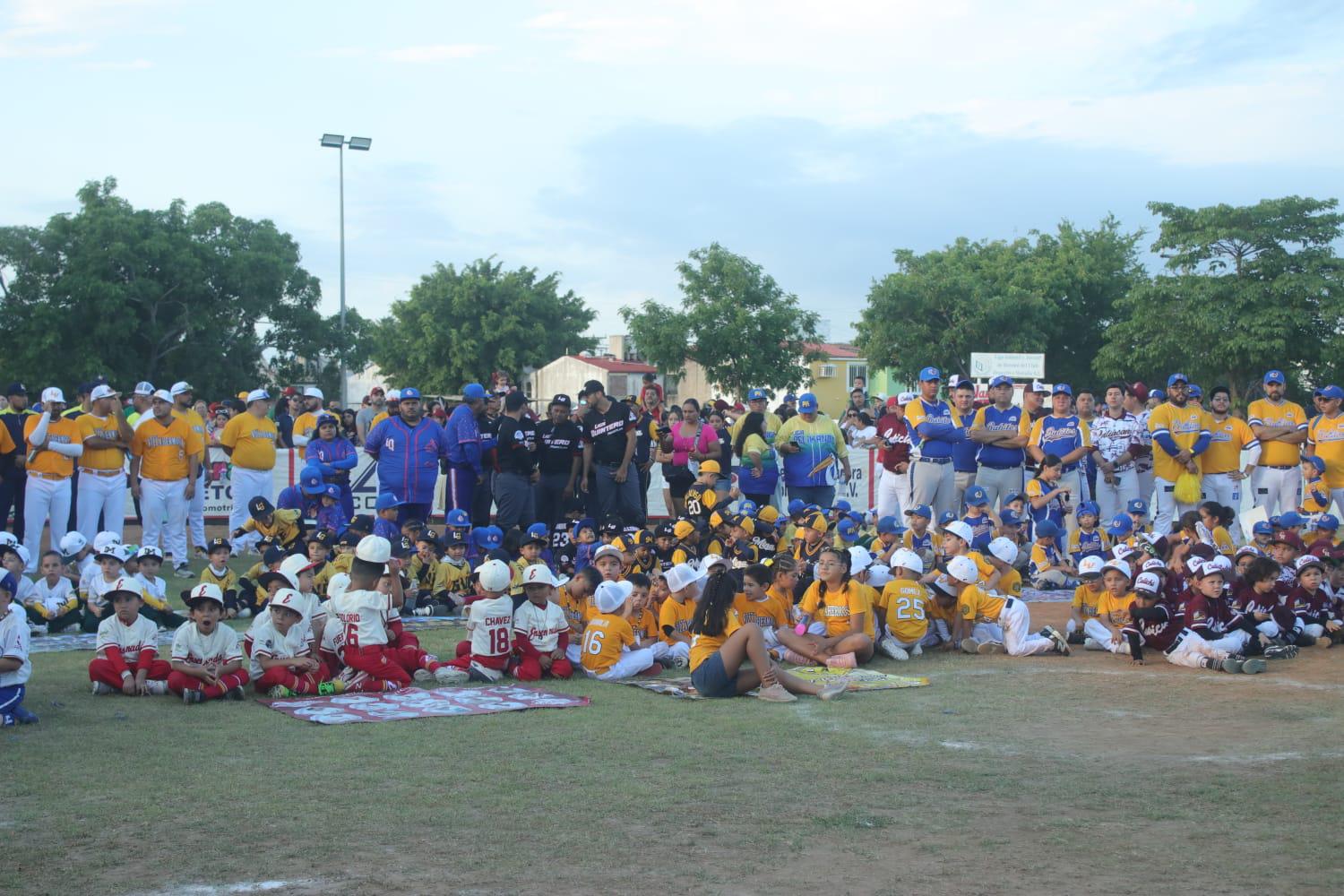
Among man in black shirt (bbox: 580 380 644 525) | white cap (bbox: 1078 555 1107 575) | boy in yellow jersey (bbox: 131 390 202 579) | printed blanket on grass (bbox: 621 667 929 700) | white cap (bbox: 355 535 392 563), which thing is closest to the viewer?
printed blanket on grass (bbox: 621 667 929 700)

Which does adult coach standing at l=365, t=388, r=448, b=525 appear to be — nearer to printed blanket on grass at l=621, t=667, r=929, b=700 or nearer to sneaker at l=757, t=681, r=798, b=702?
printed blanket on grass at l=621, t=667, r=929, b=700

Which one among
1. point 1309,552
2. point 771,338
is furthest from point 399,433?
point 771,338

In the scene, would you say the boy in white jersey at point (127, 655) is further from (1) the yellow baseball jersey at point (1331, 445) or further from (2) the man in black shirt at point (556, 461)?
(1) the yellow baseball jersey at point (1331, 445)

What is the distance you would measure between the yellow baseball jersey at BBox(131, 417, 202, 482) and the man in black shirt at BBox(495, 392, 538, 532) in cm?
355

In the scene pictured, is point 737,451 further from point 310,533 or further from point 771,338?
point 771,338

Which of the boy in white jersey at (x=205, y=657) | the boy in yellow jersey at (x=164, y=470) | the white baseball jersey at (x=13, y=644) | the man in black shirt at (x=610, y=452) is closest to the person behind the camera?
the white baseball jersey at (x=13, y=644)

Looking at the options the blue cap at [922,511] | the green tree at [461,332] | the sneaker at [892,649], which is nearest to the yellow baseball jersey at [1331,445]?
the blue cap at [922,511]

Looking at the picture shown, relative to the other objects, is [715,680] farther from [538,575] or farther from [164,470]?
[164,470]

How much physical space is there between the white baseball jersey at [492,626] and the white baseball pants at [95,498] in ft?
20.1

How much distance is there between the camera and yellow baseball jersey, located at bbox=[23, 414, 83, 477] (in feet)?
45.3

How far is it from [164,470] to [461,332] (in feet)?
153

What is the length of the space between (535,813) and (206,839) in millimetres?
1390

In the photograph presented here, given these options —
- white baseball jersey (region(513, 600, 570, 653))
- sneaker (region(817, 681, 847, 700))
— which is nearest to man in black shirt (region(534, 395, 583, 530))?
white baseball jersey (region(513, 600, 570, 653))

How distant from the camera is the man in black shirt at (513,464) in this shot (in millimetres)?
14766
